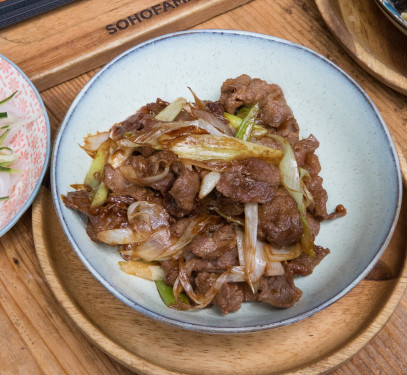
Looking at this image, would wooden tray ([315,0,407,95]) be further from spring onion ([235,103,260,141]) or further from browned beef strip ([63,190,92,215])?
browned beef strip ([63,190,92,215])

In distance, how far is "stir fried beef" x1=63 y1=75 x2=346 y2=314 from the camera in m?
1.91

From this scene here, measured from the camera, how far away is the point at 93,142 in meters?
2.29

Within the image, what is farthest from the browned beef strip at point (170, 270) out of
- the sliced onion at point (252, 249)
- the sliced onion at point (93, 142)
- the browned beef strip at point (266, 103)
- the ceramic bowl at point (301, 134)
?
the browned beef strip at point (266, 103)

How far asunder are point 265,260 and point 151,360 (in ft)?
2.15

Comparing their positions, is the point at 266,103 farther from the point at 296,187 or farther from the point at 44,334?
the point at 44,334

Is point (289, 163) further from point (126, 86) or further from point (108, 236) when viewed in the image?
point (126, 86)

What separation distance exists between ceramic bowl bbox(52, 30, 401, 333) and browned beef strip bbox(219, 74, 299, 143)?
245mm

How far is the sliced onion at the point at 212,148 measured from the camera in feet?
6.26

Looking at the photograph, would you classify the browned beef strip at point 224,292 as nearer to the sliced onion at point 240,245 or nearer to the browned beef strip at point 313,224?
the sliced onion at point 240,245

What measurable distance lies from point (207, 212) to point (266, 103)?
26.9 inches

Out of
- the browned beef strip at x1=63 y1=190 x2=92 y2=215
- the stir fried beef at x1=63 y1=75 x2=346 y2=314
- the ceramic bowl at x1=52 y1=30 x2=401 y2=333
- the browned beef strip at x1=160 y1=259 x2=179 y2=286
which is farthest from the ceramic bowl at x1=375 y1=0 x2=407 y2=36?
the browned beef strip at x1=63 y1=190 x2=92 y2=215

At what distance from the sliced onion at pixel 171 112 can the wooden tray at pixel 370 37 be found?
1236 mm

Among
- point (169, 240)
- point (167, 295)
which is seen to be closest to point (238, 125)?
point (169, 240)

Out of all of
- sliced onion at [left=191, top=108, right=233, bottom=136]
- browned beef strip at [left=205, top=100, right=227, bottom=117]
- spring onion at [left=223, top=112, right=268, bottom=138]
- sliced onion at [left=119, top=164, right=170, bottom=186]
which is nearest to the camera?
sliced onion at [left=119, top=164, right=170, bottom=186]
